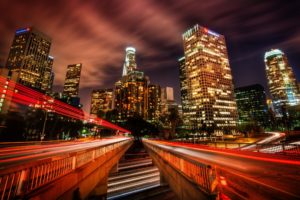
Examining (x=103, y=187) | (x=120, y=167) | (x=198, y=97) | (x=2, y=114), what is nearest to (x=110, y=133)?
(x=2, y=114)

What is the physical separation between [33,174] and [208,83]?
17774 cm

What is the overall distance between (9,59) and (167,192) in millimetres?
248985

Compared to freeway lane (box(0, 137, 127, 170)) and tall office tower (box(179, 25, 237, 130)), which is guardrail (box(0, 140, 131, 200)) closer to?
freeway lane (box(0, 137, 127, 170))

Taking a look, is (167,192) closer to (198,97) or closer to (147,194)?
(147,194)

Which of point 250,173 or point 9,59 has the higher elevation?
point 9,59

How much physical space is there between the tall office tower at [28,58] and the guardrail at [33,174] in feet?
671

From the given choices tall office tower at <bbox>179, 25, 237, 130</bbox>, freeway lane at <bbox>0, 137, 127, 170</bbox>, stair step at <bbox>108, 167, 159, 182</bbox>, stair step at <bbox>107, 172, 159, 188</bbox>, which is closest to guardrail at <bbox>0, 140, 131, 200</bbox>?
freeway lane at <bbox>0, 137, 127, 170</bbox>

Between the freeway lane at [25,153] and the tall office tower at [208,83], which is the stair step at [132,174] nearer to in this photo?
the freeway lane at [25,153]

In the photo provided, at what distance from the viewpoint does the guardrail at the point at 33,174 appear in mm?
4848

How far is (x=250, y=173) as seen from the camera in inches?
383

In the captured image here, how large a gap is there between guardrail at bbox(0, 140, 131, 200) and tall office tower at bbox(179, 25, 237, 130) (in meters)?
160

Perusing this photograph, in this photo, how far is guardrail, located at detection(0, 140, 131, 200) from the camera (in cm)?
485

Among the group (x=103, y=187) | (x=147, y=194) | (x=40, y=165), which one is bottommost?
(x=147, y=194)

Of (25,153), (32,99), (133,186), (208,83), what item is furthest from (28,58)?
(133,186)
